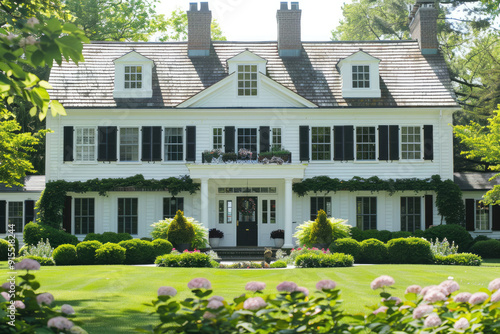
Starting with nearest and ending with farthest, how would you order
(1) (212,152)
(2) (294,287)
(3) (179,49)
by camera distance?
(2) (294,287), (1) (212,152), (3) (179,49)

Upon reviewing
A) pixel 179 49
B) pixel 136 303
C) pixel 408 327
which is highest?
pixel 179 49

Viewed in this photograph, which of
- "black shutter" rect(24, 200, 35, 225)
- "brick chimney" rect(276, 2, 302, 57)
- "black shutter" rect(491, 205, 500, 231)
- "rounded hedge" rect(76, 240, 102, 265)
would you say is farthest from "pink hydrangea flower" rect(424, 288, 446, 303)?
"black shutter" rect(24, 200, 35, 225)

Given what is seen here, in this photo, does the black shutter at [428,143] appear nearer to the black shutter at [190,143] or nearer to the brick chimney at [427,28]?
the brick chimney at [427,28]

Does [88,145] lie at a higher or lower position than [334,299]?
higher

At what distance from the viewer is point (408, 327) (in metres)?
5.12

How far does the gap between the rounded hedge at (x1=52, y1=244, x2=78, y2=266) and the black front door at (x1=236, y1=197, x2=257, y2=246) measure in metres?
8.39

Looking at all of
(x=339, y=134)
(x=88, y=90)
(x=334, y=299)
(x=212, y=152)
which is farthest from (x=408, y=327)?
(x=88, y=90)

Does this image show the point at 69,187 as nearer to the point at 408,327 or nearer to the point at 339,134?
the point at 339,134

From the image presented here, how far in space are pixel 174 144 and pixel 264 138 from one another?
4003mm

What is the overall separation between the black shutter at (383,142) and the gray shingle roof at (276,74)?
106 centimetres

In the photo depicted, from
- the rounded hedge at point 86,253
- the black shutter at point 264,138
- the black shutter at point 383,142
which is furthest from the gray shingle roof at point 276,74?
the rounded hedge at point 86,253

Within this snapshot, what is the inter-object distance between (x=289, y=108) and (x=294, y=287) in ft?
75.2

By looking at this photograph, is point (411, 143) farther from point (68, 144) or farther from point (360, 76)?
point (68, 144)

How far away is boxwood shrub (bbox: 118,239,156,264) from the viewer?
72.3 ft
